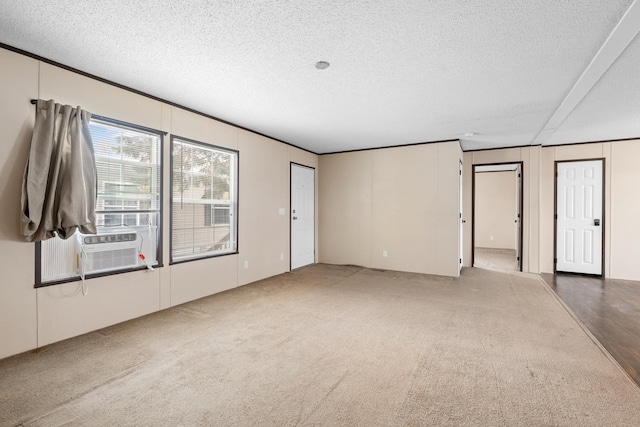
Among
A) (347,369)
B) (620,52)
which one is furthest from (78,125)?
(620,52)

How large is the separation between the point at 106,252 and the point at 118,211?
0.43 m

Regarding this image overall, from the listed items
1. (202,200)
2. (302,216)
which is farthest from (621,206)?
(202,200)

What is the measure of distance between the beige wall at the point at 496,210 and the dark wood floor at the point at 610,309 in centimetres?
363

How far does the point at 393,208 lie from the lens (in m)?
5.78

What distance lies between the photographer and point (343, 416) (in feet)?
5.51

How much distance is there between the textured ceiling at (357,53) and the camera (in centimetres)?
189

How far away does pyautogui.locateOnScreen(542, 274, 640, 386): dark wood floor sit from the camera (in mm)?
2477

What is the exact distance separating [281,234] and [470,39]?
4.12 m

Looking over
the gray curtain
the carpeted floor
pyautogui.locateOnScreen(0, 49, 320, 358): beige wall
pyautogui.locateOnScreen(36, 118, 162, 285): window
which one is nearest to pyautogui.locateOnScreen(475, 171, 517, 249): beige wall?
the carpeted floor

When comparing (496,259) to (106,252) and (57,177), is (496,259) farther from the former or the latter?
(57,177)

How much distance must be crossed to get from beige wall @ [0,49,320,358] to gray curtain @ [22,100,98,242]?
12 cm

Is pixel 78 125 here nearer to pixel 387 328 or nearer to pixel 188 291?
pixel 188 291

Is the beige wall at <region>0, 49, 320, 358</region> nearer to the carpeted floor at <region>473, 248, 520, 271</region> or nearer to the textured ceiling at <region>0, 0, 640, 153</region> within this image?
the textured ceiling at <region>0, 0, 640, 153</region>

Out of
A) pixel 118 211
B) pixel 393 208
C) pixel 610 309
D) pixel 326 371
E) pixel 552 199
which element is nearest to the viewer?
pixel 326 371
